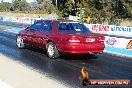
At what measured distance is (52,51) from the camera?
42.2ft

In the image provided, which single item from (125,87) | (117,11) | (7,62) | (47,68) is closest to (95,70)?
(47,68)

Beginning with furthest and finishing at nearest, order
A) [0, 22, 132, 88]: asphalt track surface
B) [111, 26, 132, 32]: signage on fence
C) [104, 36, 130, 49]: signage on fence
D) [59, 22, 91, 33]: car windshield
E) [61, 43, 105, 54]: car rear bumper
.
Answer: [111, 26, 132, 32]: signage on fence → [104, 36, 130, 49]: signage on fence → [59, 22, 91, 33]: car windshield → [61, 43, 105, 54]: car rear bumper → [0, 22, 132, 88]: asphalt track surface

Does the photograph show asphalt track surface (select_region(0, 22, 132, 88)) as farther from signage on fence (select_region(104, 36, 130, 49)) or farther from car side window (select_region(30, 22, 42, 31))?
signage on fence (select_region(104, 36, 130, 49))

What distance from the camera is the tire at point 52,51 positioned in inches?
500

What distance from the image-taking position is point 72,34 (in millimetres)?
12164

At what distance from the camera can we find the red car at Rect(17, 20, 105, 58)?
12102 millimetres

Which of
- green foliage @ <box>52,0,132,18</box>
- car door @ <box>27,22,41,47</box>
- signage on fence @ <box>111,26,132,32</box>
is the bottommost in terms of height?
signage on fence @ <box>111,26,132,32</box>

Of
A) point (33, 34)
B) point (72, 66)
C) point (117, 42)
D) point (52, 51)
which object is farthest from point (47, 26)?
point (117, 42)

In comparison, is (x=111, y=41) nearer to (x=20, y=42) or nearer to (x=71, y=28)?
(x=20, y=42)

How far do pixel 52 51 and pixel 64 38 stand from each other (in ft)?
3.23

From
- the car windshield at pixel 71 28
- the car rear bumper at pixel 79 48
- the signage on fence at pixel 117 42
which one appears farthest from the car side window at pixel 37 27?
the signage on fence at pixel 117 42

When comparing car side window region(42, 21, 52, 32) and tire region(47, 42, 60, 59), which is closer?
tire region(47, 42, 60, 59)

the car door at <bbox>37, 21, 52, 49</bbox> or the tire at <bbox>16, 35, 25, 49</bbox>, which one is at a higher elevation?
the car door at <bbox>37, 21, 52, 49</bbox>

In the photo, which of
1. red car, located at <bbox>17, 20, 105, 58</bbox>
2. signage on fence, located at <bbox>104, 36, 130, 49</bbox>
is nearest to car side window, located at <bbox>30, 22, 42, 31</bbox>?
red car, located at <bbox>17, 20, 105, 58</bbox>
